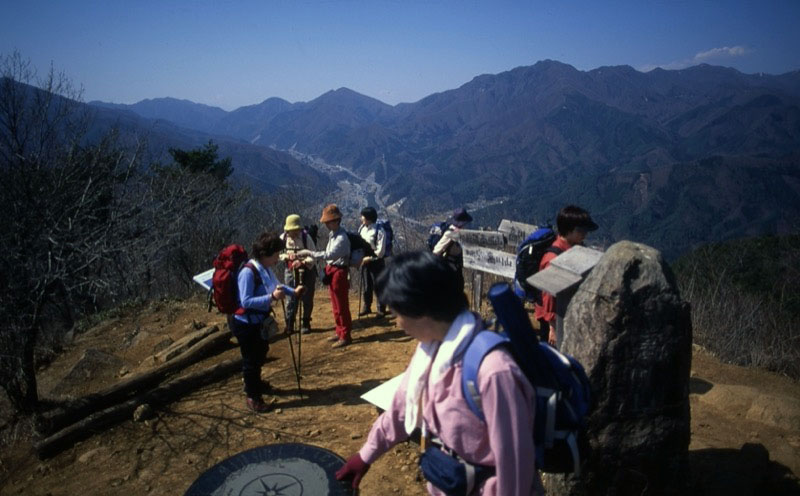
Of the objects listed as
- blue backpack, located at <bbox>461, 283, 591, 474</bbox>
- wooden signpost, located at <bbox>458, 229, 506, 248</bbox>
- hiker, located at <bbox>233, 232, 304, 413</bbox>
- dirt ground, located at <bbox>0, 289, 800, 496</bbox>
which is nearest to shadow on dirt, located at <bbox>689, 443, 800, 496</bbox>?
dirt ground, located at <bbox>0, 289, 800, 496</bbox>

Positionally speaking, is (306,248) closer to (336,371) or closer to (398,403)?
(336,371)

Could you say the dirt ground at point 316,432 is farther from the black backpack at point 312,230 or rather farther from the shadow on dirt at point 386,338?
the black backpack at point 312,230

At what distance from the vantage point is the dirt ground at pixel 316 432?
142 inches

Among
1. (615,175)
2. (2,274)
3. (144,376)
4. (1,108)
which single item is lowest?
(144,376)

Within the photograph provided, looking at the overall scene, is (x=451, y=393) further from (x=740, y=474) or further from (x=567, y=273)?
(x=740, y=474)

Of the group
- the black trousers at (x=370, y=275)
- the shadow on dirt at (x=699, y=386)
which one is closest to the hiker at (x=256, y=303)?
the black trousers at (x=370, y=275)

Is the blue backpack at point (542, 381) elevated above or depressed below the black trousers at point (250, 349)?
above

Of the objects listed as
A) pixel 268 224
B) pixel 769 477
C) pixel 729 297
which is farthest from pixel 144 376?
pixel 268 224

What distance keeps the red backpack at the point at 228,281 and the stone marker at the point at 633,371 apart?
321 centimetres

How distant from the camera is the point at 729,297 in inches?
466

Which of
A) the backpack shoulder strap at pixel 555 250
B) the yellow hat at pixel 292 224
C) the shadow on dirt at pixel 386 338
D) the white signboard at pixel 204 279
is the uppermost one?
the yellow hat at pixel 292 224

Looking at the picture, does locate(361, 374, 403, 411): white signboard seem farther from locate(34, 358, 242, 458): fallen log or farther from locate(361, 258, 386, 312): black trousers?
locate(34, 358, 242, 458): fallen log

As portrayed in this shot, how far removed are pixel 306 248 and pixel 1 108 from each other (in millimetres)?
12022

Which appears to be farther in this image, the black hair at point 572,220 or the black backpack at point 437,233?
the black backpack at point 437,233
